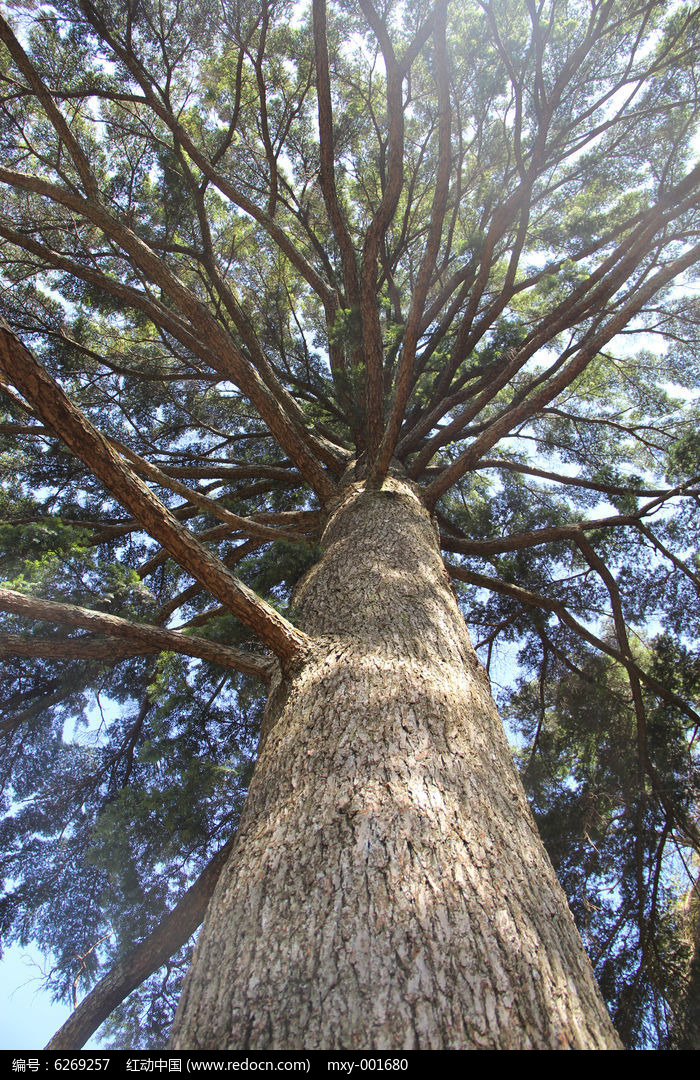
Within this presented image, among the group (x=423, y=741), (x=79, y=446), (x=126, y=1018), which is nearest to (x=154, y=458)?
(x=79, y=446)

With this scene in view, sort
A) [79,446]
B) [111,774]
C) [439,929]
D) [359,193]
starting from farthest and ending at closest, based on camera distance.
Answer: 1. [359,193]
2. [111,774]
3. [79,446]
4. [439,929]

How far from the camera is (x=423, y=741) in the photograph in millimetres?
1569

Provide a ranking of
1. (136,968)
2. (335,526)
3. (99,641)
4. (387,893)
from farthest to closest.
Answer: (335,526), (136,968), (99,641), (387,893)

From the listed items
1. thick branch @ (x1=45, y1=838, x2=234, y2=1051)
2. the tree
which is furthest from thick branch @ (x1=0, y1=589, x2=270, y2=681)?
thick branch @ (x1=45, y1=838, x2=234, y2=1051)

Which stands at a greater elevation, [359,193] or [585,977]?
[359,193]

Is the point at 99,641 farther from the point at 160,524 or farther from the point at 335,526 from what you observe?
the point at 335,526

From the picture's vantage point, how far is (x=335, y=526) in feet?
11.0

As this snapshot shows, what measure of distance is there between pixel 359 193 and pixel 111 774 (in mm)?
6925

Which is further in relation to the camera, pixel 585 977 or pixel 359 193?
pixel 359 193

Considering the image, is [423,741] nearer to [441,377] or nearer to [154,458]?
[441,377]

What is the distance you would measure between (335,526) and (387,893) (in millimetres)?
2355

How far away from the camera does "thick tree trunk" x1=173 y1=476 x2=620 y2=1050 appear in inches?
38.3

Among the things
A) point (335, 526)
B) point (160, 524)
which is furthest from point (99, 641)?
point (335, 526)

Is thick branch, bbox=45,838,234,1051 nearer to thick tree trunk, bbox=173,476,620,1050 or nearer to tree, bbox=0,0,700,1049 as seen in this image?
tree, bbox=0,0,700,1049
